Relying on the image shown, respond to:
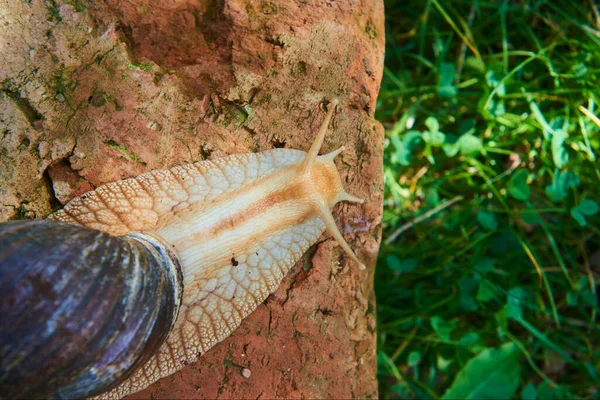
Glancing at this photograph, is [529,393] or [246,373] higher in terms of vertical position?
[246,373]

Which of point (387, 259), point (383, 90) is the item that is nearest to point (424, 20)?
point (383, 90)

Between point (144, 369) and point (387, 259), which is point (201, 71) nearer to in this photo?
point (144, 369)

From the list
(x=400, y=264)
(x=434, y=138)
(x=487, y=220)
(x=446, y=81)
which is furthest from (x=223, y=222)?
(x=446, y=81)

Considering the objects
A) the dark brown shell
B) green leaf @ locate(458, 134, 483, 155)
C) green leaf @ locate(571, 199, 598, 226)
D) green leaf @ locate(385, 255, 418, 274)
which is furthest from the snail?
green leaf @ locate(571, 199, 598, 226)

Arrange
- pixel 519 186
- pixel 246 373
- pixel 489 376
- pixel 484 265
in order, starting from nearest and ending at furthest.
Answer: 1. pixel 246 373
2. pixel 489 376
3. pixel 519 186
4. pixel 484 265

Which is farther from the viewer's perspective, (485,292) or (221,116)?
(485,292)

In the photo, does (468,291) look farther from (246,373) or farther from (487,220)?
(246,373)

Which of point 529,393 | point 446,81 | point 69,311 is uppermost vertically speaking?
point 69,311
